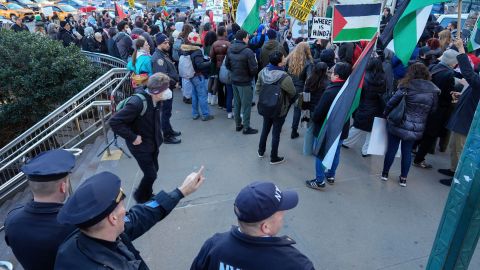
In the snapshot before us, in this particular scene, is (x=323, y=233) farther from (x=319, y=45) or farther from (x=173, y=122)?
(x=319, y=45)

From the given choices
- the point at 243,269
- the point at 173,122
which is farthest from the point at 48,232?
the point at 173,122

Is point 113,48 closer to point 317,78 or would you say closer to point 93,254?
point 317,78

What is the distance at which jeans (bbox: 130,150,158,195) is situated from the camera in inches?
163

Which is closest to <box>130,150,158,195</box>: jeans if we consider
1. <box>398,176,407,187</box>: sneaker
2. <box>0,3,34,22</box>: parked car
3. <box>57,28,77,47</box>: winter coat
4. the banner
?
<box>398,176,407,187</box>: sneaker

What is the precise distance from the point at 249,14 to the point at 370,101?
2.98 m

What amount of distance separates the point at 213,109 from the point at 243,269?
6.68m

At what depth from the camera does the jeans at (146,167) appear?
414 centimetres

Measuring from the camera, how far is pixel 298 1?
275 inches

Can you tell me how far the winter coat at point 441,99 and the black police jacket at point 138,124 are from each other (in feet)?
13.1

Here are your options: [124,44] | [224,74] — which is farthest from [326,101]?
[124,44]

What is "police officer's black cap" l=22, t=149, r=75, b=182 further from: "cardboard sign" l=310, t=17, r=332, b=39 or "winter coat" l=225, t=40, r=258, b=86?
"cardboard sign" l=310, t=17, r=332, b=39

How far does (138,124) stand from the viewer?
157 inches

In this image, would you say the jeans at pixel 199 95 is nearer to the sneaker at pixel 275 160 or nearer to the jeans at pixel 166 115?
the jeans at pixel 166 115

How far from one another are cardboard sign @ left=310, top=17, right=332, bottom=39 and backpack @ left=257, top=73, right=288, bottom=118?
2804 millimetres
